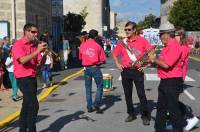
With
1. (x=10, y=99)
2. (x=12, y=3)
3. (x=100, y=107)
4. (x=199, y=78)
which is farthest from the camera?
(x=12, y=3)

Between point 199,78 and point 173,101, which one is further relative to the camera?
point 199,78

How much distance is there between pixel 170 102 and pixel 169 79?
0.35 meters

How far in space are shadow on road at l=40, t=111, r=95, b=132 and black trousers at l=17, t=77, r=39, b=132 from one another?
51.9 inches

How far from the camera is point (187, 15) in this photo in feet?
232

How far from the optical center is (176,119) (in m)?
8.02

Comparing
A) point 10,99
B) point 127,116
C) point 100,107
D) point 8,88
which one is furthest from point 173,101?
point 8,88

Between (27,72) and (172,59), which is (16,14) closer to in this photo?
(27,72)

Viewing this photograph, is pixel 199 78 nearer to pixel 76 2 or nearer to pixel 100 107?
pixel 100 107

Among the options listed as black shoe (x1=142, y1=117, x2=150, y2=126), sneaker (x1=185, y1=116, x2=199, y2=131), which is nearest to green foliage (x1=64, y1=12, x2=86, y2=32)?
black shoe (x1=142, y1=117, x2=150, y2=126)

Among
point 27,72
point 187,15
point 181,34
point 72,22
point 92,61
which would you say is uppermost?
point 187,15

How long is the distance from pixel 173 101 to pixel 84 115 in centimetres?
339

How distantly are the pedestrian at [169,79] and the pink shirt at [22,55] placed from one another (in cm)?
178

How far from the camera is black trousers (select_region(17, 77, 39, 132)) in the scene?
7.87m

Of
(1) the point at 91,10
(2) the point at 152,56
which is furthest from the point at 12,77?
(1) the point at 91,10
